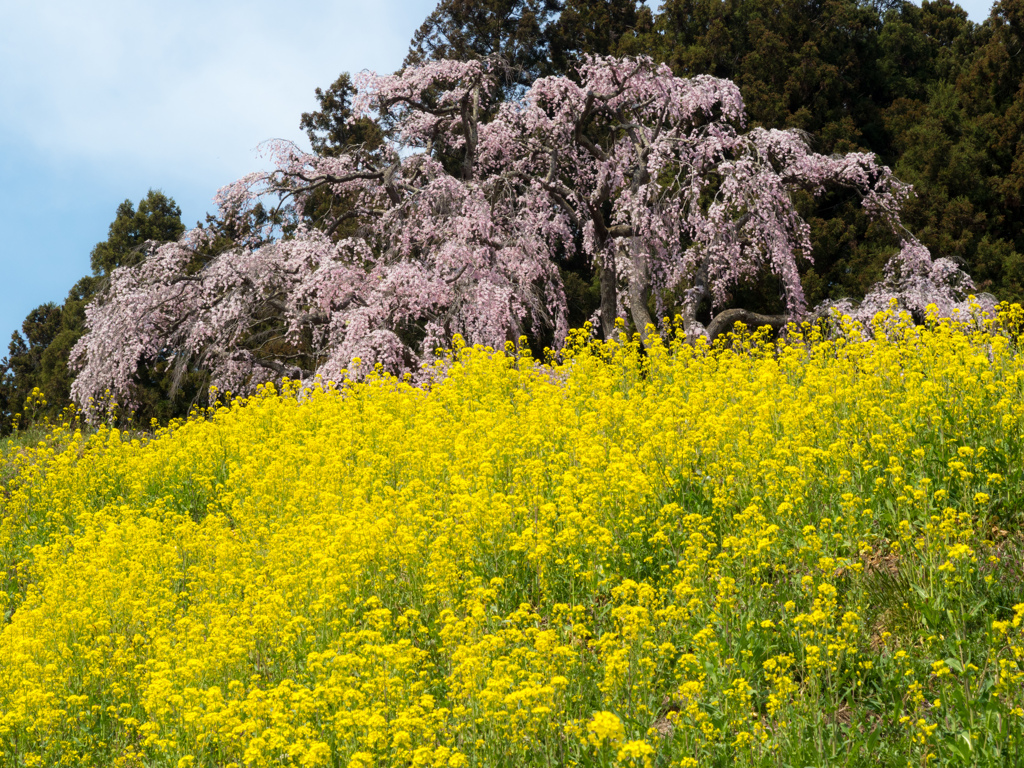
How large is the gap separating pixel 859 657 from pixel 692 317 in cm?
1252

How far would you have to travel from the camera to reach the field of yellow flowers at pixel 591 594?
15.3 feet

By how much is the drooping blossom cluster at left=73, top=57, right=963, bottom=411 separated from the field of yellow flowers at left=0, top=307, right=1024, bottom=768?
6.44 metres

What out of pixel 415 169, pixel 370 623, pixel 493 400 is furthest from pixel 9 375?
pixel 370 623

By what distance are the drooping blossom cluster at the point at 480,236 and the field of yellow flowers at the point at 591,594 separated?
644 cm

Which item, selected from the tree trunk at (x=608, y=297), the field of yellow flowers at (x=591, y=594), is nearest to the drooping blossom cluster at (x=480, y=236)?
the tree trunk at (x=608, y=297)

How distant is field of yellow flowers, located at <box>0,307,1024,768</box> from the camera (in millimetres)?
4676

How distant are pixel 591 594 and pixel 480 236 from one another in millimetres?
11246

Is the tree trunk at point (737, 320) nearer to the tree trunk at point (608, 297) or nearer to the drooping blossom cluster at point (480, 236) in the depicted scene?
the drooping blossom cluster at point (480, 236)

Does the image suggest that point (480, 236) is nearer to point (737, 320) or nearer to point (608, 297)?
point (608, 297)

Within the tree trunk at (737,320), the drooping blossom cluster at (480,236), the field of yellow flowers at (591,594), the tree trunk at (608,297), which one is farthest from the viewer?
the tree trunk at (737,320)

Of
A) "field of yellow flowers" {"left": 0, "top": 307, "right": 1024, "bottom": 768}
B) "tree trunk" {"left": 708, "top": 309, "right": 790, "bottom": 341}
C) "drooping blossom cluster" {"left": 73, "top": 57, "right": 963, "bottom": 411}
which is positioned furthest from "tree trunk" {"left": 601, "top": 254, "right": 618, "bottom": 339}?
"field of yellow flowers" {"left": 0, "top": 307, "right": 1024, "bottom": 768}

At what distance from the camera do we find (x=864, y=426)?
755 centimetres

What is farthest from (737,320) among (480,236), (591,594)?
(591,594)

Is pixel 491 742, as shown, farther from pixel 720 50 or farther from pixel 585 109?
pixel 720 50
